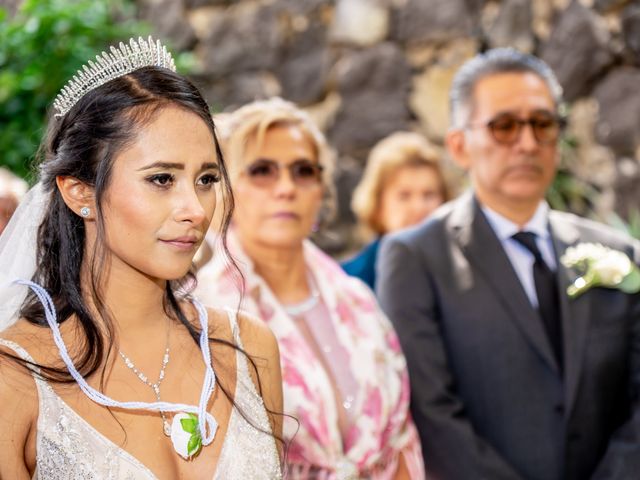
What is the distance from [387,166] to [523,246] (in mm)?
1415

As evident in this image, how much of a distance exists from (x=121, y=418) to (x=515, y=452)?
4.47 ft

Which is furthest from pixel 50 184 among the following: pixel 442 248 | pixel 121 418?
pixel 442 248

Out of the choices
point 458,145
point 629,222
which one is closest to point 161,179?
point 458,145

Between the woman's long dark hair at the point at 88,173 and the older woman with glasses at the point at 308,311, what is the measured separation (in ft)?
2.11

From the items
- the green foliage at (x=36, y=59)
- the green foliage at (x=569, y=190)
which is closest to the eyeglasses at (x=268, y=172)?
the green foliage at (x=36, y=59)

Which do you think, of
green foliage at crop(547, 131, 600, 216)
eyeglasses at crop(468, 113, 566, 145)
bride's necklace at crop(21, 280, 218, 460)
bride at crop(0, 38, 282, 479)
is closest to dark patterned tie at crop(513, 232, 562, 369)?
eyeglasses at crop(468, 113, 566, 145)

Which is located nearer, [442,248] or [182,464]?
[182,464]

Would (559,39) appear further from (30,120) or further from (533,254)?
(30,120)

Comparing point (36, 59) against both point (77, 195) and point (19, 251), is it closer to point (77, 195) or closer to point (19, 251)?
point (19, 251)

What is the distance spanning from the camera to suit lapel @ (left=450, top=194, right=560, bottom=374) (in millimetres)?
2736

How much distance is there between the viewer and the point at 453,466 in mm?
2650

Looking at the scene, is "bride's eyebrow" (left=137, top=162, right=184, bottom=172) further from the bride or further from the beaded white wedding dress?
the beaded white wedding dress

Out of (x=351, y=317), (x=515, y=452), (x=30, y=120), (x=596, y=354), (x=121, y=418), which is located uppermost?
(x=30, y=120)

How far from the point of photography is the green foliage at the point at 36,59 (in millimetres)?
4090
